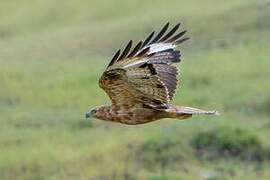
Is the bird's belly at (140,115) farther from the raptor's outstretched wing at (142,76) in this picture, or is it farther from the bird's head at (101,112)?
the bird's head at (101,112)

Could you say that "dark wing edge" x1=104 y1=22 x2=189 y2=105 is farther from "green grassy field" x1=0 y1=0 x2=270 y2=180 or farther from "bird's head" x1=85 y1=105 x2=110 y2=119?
"green grassy field" x1=0 y1=0 x2=270 y2=180

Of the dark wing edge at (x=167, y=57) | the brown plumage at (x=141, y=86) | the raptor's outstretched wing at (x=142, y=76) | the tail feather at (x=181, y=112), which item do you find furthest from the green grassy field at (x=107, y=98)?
the tail feather at (x=181, y=112)

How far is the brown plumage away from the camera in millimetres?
6844

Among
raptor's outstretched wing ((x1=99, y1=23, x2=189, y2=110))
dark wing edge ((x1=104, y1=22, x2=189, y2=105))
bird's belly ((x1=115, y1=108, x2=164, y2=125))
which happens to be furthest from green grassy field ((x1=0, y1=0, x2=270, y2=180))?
bird's belly ((x1=115, y1=108, x2=164, y2=125))

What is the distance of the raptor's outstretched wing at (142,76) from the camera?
6805 mm

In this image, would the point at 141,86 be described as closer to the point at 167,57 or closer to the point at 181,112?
the point at 181,112

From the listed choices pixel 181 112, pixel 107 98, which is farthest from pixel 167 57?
pixel 107 98

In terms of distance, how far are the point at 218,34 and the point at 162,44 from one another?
14289 millimetres

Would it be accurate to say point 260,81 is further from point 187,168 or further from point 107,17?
point 107,17

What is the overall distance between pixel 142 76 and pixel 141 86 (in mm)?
193

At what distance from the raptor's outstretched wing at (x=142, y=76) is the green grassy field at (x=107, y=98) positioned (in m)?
4.26

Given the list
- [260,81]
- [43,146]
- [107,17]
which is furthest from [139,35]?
[43,146]

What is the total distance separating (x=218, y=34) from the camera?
867 inches

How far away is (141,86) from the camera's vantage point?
7199mm
